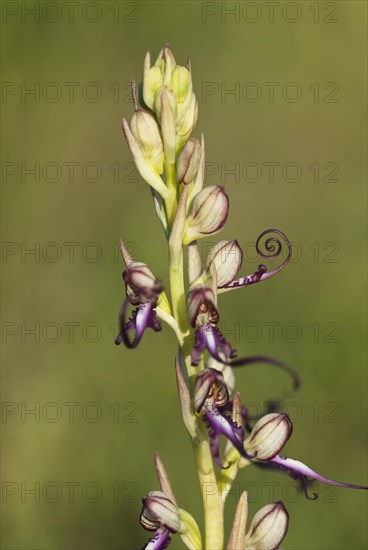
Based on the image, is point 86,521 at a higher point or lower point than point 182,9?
lower

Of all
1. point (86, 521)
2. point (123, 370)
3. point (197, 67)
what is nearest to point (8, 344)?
point (123, 370)

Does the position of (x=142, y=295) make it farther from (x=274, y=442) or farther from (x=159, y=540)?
(x=159, y=540)

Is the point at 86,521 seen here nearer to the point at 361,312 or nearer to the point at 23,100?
the point at 361,312

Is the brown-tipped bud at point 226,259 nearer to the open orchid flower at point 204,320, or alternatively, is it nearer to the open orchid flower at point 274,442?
the open orchid flower at point 204,320

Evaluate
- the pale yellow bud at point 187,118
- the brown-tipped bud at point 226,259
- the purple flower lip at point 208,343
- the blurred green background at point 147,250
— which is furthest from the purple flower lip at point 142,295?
the blurred green background at point 147,250

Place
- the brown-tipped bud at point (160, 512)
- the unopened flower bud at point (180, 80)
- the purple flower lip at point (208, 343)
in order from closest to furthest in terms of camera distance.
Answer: the purple flower lip at point (208, 343), the brown-tipped bud at point (160, 512), the unopened flower bud at point (180, 80)

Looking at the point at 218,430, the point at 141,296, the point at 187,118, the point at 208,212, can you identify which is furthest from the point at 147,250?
the point at 218,430
